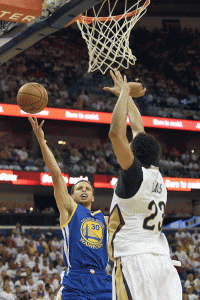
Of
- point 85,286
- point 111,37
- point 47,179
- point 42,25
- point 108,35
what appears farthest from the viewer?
point 47,179

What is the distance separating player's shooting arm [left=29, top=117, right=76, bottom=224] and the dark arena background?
18.5 feet

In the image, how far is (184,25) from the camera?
22828 mm

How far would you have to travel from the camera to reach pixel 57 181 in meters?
3.62

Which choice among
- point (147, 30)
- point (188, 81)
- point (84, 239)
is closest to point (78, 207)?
point (84, 239)

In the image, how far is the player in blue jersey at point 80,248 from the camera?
11.3ft

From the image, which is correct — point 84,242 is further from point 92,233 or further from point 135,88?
point 135,88

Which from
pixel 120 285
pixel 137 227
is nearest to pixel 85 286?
pixel 120 285

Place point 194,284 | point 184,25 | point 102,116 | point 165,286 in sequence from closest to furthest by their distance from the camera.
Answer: point 165,286, point 194,284, point 102,116, point 184,25

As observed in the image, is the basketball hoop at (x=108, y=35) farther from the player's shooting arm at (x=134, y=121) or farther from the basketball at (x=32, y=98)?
the player's shooting arm at (x=134, y=121)

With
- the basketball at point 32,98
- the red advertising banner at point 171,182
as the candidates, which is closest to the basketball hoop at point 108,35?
the basketball at point 32,98

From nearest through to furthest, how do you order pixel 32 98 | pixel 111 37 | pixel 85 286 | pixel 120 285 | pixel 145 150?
pixel 120 285
pixel 145 150
pixel 85 286
pixel 32 98
pixel 111 37

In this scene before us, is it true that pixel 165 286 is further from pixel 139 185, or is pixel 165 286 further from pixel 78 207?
pixel 78 207

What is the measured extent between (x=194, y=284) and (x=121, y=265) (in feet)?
29.7

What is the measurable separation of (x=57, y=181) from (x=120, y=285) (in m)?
1.26
